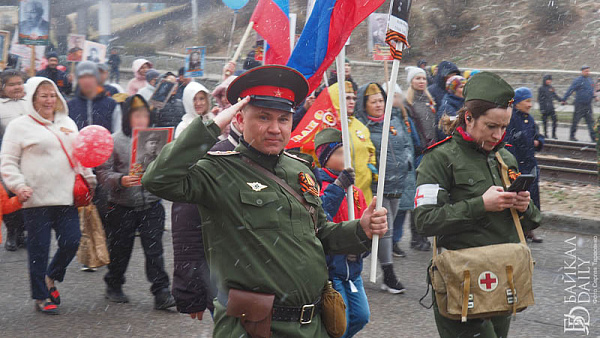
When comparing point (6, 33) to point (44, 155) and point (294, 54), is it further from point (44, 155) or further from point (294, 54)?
point (294, 54)

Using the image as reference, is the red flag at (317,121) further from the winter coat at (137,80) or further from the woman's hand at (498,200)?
the winter coat at (137,80)

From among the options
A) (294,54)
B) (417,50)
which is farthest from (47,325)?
(417,50)

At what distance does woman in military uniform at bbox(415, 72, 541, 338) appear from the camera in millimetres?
3799

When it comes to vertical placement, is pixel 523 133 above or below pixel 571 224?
above

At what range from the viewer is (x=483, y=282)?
147 inches

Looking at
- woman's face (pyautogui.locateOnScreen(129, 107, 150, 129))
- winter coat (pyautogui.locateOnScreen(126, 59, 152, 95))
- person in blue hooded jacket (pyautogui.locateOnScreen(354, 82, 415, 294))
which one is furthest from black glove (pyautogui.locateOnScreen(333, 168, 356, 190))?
winter coat (pyautogui.locateOnScreen(126, 59, 152, 95))

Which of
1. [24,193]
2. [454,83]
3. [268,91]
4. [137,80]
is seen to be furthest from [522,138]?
[137,80]

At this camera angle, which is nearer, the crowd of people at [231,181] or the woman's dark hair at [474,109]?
the crowd of people at [231,181]

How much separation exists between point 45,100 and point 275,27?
2.17 meters

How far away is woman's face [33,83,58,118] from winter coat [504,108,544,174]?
5.00m

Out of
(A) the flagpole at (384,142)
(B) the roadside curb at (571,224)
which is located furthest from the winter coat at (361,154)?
(B) the roadside curb at (571,224)

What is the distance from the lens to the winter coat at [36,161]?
236 inches

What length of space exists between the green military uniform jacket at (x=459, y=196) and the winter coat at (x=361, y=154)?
2641 millimetres

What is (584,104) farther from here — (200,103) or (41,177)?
(41,177)
